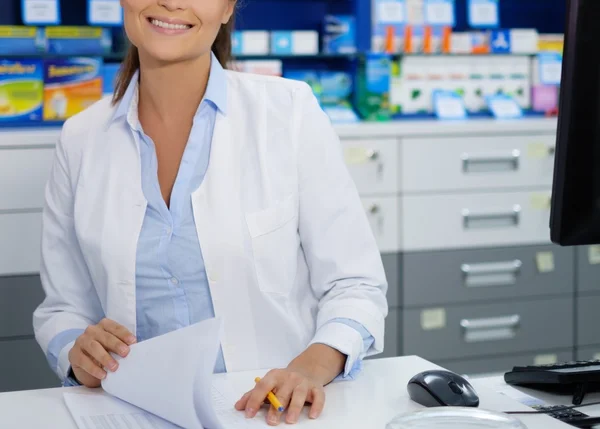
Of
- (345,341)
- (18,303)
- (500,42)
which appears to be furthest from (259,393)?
(500,42)

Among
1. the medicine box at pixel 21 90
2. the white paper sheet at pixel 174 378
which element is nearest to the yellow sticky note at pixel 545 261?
the medicine box at pixel 21 90

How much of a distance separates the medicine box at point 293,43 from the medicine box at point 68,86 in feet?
2.25

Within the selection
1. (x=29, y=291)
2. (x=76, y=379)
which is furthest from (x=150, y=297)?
(x=29, y=291)

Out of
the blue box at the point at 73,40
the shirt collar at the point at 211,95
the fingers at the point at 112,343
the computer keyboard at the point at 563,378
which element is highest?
the shirt collar at the point at 211,95

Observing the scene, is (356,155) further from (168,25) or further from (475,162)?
(168,25)

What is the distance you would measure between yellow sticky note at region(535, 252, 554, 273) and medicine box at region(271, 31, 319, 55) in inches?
45.5

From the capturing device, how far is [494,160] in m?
3.47

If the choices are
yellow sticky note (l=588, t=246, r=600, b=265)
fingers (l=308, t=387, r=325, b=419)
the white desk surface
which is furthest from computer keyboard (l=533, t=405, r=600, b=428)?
yellow sticky note (l=588, t=246, r=600, b=265)

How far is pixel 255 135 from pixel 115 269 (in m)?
0.32

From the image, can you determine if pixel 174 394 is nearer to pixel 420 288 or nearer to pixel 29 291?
pixel 29 291

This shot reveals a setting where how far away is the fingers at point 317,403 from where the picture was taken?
120 cm

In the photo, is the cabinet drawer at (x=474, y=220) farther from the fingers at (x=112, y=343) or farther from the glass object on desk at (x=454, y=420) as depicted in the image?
the glass object on desk at (x=454, y=420)

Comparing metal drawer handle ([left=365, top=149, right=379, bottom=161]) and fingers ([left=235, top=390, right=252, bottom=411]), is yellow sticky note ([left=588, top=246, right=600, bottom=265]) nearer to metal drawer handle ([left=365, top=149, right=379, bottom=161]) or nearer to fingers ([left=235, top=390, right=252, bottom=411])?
metal drawer handle ([left=365, top=149, right=379, bottom=161])

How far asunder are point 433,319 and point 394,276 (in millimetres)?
218
